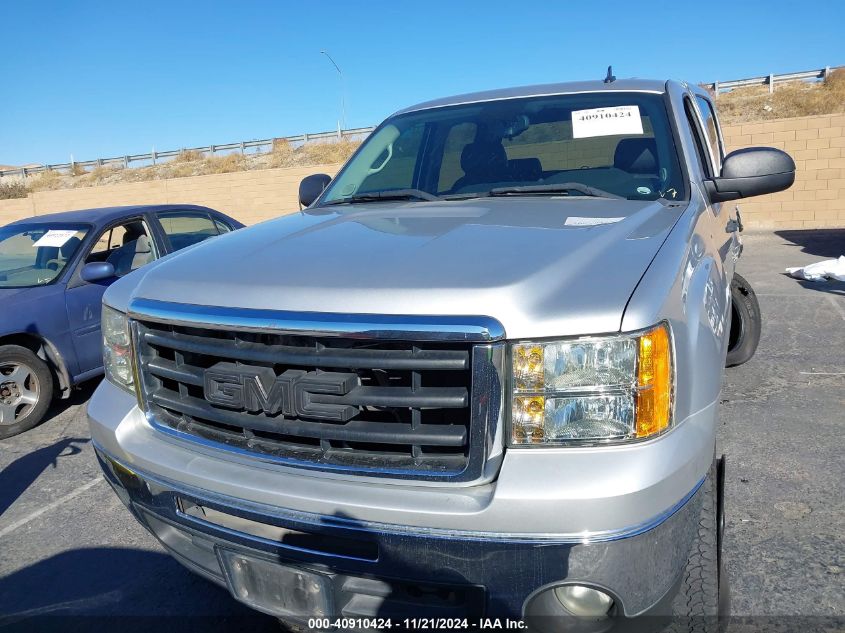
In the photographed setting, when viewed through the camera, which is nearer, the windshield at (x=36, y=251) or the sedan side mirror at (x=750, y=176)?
the sedan side mirror at (x=750, y=176)

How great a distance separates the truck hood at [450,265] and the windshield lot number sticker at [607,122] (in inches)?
22.6

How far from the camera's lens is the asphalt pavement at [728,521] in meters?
2.53

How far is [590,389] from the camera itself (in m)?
1.57

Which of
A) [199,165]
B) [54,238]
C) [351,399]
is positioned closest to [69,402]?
[54,238]

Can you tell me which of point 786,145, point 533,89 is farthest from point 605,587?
point 786,145

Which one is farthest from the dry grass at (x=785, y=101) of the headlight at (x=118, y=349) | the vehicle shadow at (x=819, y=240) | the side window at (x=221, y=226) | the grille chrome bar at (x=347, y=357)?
the grille chrome bar at (x=347, y=357)

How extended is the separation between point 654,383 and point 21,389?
4.74m

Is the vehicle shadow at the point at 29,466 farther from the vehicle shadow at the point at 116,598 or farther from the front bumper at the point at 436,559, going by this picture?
the front bumper at the point at 436,559

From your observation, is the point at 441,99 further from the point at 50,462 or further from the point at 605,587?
the point at 50,462

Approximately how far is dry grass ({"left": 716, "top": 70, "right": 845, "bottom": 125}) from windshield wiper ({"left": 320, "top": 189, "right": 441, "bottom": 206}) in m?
27.9

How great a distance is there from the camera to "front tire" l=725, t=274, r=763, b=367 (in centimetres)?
486

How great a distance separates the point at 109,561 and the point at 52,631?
1.49 ft

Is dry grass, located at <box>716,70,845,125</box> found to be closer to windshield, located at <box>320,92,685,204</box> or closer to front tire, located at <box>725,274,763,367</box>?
front tire, located at <box>725,274,763,367</box>

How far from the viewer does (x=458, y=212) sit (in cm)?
248
